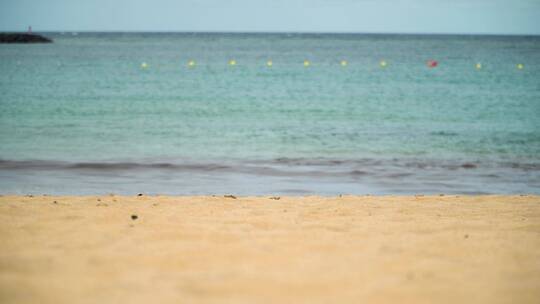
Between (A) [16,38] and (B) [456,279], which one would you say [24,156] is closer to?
(B) [456,279]

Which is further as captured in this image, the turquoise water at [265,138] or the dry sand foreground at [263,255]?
the turquoise water at [265,138]

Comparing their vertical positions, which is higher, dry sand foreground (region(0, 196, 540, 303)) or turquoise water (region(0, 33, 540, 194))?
turquoise water (region(0, 33, 540, 194))

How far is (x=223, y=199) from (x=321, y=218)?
1875 mm

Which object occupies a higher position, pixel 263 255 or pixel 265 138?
pixel 265 138

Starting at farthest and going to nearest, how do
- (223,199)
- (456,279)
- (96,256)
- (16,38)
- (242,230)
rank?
(16,38), (223,199), (242,230), (96,256), (456,279)

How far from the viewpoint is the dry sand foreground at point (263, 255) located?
3.27 m

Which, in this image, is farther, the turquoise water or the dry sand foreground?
the turquoise water

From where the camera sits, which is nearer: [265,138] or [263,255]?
[263,255]

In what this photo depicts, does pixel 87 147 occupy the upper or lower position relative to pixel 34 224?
upper

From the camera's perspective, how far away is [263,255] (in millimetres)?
4004

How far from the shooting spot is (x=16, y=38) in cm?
10975

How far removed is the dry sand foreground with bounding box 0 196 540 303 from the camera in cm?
327

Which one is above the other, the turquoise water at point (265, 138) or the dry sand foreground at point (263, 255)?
the turquoise water at point (265, 138)

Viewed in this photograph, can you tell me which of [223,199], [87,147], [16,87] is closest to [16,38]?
[16,87]
